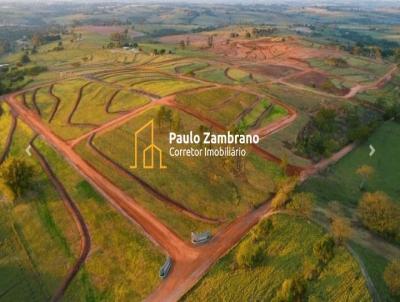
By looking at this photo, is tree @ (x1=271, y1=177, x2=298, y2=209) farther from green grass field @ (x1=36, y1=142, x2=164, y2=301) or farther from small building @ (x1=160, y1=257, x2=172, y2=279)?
green grass field @ (x1=36, y1=142, x2=164, y2=301)

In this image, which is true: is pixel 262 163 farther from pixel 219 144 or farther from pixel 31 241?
pixel 31 241

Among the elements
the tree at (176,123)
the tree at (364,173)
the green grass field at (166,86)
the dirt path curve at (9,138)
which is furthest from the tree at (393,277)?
the dirt path curve at (9,138)

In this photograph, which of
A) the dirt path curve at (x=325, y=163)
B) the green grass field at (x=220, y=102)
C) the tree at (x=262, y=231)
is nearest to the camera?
the tree at (x=262, y=231)

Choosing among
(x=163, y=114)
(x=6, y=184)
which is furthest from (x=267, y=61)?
(x=6, y=184)

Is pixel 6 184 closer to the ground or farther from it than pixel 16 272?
farther from it

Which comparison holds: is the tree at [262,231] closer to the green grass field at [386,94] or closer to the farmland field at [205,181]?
the farmland field at [205,181]
